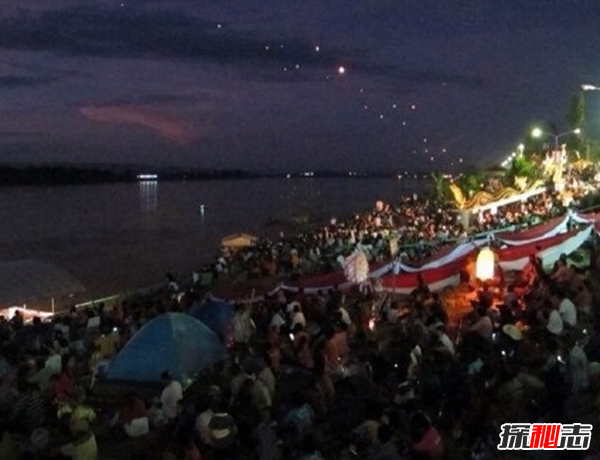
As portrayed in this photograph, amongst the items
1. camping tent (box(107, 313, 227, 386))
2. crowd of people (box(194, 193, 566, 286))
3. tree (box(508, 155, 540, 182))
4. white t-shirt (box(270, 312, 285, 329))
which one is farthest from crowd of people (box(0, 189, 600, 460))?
tree (box(508, 155, 540, 182))

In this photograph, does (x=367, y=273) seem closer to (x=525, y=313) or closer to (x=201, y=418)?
(x=525, y=313)

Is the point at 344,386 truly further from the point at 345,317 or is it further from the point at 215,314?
the point at 215,314

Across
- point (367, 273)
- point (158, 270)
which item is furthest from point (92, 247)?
point (367, 273)

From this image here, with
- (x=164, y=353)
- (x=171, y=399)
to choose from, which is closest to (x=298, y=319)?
(x=164, y=353)

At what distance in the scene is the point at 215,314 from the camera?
687 inches

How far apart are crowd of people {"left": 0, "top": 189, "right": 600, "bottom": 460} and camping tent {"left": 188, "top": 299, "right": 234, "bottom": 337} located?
0.47 metres

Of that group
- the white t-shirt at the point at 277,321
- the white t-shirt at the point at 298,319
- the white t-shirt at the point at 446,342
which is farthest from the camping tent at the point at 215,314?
the white t-shirt at the point at 446,342

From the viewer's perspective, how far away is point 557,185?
37625mm

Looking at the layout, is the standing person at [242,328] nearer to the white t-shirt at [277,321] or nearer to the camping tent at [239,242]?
the white t-shirt at [277,321]

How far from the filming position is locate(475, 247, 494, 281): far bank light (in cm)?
1712

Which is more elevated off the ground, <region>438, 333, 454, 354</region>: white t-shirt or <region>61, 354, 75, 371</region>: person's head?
<region>438, 333, 454, 354</region>: white t-shirt

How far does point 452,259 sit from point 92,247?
59.7 metres

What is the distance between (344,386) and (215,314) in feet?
19.6

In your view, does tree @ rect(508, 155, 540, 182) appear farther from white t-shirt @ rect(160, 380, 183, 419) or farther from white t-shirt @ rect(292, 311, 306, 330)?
white t-shirt @ rect(160, 380, 183, 419)
